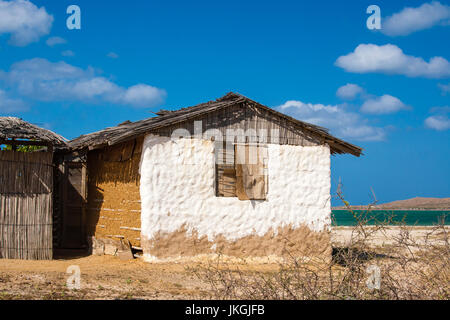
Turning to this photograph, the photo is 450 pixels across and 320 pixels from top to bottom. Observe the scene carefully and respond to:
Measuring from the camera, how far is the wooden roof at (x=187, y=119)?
33.5ft

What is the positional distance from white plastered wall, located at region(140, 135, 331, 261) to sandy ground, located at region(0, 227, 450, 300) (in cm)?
85

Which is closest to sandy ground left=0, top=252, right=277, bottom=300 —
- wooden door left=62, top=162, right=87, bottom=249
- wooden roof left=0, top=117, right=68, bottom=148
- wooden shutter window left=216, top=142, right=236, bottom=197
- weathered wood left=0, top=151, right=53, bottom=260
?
weathered wood left=0, top=151, right=53, bottom=260

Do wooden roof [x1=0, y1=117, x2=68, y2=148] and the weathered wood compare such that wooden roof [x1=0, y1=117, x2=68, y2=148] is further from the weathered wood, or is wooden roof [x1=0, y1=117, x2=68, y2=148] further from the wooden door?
the wooden door

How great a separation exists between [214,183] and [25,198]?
14.0ft

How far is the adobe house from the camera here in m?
10.5

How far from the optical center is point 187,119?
10750 millimetres

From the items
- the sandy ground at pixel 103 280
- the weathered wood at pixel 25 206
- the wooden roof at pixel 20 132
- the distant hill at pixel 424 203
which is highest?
the wooden roof at pixel 20 132

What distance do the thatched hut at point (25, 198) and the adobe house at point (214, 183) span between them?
130 cm

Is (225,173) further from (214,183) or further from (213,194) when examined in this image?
(213,194)

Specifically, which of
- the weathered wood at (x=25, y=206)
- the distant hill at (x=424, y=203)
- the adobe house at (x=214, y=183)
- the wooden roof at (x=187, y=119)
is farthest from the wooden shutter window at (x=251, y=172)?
the distant hill at (x=424, y=203)

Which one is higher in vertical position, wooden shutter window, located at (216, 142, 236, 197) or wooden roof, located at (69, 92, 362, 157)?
wooden roof, located at (69, 92, 362, 157)
